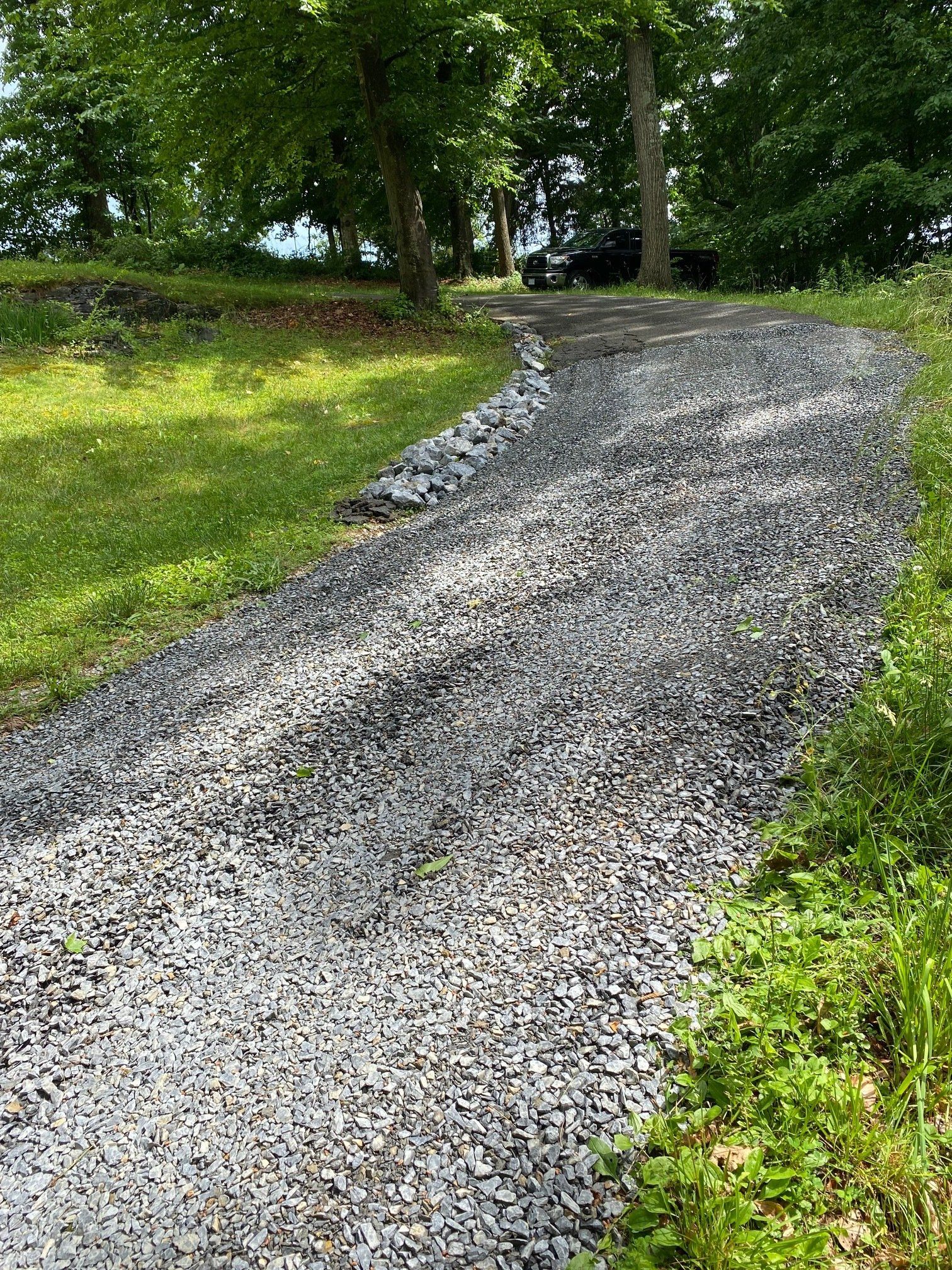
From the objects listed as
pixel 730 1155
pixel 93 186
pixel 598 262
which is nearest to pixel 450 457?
pixel 730 1155

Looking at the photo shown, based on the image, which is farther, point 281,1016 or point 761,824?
point 761,824

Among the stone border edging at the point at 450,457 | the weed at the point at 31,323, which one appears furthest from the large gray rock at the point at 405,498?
the weed at the point at 31,323

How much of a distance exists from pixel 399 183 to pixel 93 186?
1143cm

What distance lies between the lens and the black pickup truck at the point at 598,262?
16844mm

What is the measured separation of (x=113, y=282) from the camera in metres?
11.1

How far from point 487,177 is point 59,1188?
53.4ft

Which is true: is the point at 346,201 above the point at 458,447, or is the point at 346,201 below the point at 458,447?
above

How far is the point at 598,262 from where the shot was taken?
16891 mm

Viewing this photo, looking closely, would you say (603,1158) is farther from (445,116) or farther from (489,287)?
(489,287)

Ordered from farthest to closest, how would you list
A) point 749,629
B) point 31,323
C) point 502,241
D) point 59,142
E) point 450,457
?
point 502,241, point 59,142, point 31,323, point 450,457, point 749,629

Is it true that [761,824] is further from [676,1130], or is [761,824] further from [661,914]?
[676,1130]

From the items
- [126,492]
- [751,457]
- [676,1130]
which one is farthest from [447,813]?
[126,492]

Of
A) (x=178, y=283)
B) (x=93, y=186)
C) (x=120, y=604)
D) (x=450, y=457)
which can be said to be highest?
(x=93, y=186)

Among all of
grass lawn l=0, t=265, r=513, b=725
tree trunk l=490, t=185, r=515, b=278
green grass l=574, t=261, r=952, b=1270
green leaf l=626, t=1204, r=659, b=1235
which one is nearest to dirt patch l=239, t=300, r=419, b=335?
grass lawn l=0, t=265, r=513, b=725
